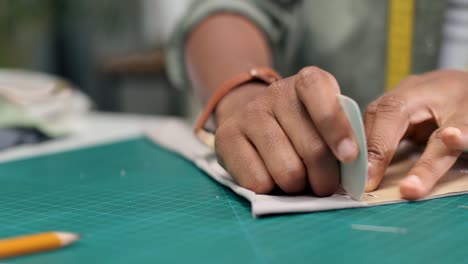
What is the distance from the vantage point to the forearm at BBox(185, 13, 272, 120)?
92cm

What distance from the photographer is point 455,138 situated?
577mm

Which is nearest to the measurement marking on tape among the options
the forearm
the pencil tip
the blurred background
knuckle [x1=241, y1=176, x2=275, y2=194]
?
knuckle [x1=241, y1=176, x2=275, y2=194]

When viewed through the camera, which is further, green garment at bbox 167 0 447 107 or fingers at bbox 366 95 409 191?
green garment at bbox 167 0 447 107

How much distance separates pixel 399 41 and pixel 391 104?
45 centimetres

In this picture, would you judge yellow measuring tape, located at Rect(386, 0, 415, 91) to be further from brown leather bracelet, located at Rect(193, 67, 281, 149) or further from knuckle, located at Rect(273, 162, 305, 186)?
knuckle, located at Rect(273, 162, 305, 186)

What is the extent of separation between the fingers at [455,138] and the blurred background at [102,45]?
1.69 meters

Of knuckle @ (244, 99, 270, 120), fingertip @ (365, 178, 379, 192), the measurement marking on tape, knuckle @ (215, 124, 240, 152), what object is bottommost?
the measurement marking on tape

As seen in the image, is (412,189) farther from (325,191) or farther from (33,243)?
(33,243)

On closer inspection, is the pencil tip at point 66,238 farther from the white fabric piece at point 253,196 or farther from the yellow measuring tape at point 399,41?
the yellow measuring tape at point 399,41

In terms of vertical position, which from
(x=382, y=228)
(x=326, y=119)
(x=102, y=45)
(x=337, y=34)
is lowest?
(x=382, y=228)

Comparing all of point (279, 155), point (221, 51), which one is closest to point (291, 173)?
point (279, 155)

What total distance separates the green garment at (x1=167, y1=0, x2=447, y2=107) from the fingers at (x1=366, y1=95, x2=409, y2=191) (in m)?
0.37

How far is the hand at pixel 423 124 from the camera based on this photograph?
575mm

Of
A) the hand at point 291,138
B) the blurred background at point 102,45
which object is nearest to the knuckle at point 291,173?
the hand at point 291,138
